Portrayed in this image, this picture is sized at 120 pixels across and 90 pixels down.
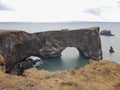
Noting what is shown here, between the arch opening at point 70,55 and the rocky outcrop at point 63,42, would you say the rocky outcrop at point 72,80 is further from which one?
the arch opening at point 70,55

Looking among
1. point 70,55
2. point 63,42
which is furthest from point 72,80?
point 70,55

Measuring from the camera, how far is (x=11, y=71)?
7988cm

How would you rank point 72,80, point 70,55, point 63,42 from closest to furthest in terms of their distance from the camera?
point 72,80, point 63,42, point 70,55

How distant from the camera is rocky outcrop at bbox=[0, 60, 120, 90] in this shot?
1123 inches

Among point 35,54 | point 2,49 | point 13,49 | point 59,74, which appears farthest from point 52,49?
point 59,74

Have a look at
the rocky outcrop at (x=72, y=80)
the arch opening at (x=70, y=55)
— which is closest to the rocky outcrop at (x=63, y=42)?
the arch opening at (x=70, y=55)

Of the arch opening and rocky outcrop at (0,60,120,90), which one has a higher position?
rocky outcrop at (0,60,120,90)

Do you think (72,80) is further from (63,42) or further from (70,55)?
(70,55)

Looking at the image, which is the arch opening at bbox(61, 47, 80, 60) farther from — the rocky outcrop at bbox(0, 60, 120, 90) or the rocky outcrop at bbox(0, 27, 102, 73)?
the rocky outcrop at bbox(0, 60, 120, 90)

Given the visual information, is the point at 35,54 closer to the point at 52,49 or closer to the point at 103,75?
the point at 52,49

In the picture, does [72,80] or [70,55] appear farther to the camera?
[70,55]

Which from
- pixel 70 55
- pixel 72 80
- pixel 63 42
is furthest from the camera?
pixel 70 55

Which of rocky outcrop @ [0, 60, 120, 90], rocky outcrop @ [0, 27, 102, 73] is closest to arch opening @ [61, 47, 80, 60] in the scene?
rocky outcrop @ [0, 27, 102, 73]

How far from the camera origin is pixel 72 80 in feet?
106
